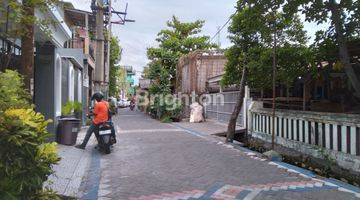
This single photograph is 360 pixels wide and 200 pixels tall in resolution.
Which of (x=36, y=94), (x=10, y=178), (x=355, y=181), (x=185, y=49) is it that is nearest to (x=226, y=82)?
(x=36, y=94)

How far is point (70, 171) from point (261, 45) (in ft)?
23.6

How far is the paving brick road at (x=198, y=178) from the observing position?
748cm

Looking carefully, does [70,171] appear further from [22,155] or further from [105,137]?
[22,155]

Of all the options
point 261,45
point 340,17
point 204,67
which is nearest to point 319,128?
point 340,17

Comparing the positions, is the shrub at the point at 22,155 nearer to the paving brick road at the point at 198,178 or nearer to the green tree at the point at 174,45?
the paving brick road at the point at 198,178

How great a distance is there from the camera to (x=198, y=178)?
8844 mm

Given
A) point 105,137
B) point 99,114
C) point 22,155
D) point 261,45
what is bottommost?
point 105,137

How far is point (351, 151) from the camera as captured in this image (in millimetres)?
9375

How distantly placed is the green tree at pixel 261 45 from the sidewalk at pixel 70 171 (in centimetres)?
511

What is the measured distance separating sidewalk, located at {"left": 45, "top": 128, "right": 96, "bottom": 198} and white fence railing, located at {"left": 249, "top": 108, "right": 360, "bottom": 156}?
5.23 m

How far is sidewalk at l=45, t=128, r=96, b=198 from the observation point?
7.71 metres

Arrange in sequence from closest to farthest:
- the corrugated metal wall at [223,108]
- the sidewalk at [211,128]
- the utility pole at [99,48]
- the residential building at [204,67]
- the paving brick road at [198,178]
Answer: the paving brick road at [198,178], the sidewalk at [211,128], the corrugated metal wall at [223,108], the utility pole at [99,48], the residential building at [204,67]

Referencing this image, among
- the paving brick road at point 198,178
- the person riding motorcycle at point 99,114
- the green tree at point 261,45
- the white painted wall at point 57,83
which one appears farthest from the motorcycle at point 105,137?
the green tree at point 261,45

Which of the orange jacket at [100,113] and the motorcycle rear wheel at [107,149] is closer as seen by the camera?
the motorcycle rear wheel at [107,149]
